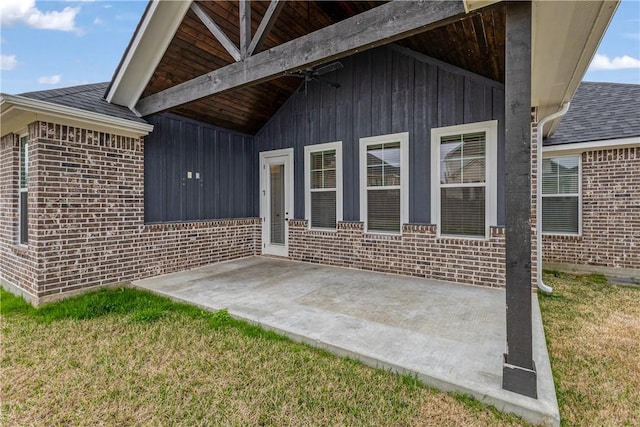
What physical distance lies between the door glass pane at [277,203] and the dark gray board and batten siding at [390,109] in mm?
537

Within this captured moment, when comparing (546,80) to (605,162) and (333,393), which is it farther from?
(333,393)

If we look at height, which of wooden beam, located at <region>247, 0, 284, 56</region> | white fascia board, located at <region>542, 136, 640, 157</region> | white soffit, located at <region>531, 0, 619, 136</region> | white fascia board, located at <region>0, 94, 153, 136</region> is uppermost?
wooden beam, located at <region>247, 0, 284, 56</region>

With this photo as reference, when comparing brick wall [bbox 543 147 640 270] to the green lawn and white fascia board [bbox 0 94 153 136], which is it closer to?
the green lawn

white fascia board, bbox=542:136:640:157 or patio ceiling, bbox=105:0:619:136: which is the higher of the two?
patio ceiling, bbox=105:0:619:136

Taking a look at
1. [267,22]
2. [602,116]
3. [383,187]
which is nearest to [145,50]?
[267,22]

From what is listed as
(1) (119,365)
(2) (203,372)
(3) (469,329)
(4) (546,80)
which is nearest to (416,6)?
(4) (546,80)

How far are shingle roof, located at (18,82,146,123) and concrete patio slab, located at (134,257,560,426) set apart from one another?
2876 millimetres

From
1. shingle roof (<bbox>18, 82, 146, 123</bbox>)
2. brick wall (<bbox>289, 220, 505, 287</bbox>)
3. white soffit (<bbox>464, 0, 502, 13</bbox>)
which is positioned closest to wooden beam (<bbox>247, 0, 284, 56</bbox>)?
white soffit (<bbox>464, 0, 502, 13</bbox>)

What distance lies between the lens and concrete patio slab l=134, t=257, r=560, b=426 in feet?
7.77

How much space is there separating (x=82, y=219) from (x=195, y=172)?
2.19 meters

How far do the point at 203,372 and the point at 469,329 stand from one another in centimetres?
270

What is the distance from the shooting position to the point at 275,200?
7.58 m

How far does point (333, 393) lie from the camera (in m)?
2.31

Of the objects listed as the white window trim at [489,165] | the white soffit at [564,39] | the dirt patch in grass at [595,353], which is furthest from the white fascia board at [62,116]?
the dirt patch in grass at [595,353]
